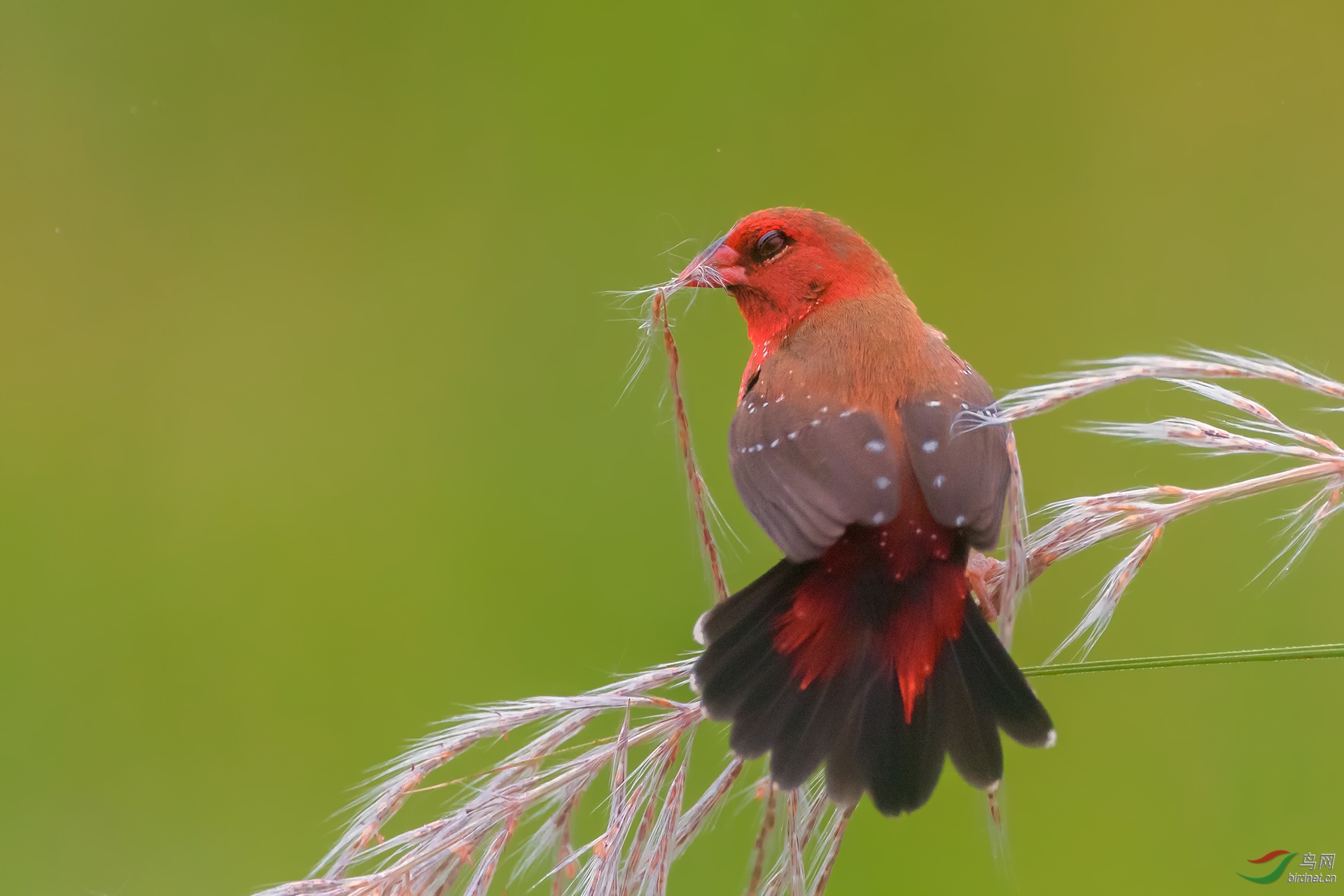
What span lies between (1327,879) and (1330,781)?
45 centimetres

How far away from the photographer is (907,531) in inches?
47.4

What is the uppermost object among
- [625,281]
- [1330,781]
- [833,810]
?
[625,281]

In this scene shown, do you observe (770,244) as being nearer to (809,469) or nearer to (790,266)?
(790,266)

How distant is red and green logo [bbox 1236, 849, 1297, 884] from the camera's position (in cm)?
138

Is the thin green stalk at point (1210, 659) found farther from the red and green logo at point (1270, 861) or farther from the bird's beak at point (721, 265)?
the bird's beak at point (721, 265)

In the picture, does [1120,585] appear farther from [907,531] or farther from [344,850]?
[344,850]

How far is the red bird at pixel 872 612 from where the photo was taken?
44.6 inches

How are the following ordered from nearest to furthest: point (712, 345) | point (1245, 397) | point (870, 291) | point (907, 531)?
point (1245, 397) < point (907, 531) < point (870, 291) < point (712, 345)

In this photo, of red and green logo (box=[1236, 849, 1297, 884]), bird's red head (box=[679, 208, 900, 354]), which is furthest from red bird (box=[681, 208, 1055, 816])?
red and green logo (box=[1236, 849, 1297, 884])

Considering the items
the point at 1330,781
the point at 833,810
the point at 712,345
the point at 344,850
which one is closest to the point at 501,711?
the point at 344,850

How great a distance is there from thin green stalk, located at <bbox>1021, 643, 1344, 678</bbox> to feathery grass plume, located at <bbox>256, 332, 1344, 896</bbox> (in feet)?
0.04

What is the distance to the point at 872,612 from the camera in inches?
46.3

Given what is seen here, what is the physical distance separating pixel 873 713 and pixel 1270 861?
31.2 inches

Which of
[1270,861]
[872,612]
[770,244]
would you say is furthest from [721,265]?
[1270,861]
